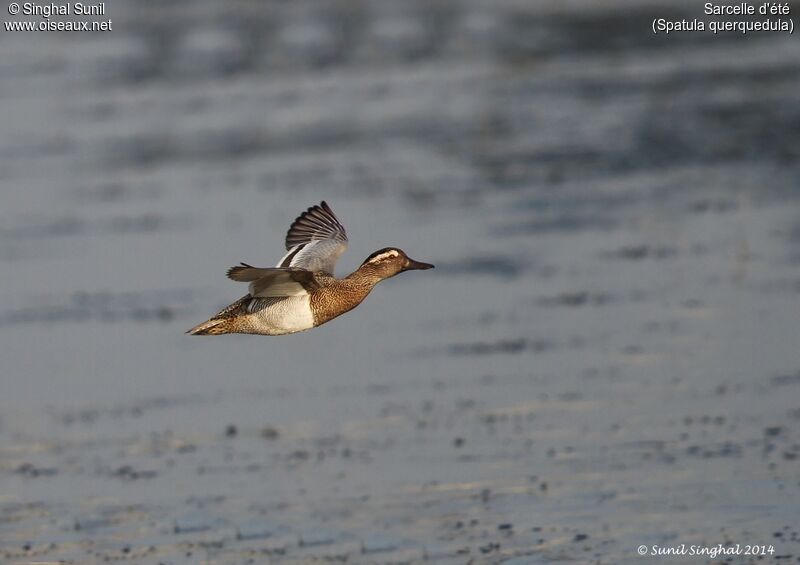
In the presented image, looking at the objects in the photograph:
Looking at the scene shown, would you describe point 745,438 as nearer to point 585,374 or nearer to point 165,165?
point 585,374

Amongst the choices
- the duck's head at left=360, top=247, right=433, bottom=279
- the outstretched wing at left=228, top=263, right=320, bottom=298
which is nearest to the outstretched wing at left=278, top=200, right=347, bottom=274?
the duck's head at left=360, top=247, right=433, bottom=279

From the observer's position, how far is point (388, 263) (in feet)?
29.9

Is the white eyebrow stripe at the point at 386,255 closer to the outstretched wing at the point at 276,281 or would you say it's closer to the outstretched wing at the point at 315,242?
the outstretched wing at the point at 315,242

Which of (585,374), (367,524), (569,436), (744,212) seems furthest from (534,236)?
(367,524)

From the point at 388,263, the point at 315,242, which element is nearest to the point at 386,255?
the point at 388,263

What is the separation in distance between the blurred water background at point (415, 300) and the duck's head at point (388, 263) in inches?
129

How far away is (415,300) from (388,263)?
320 inches

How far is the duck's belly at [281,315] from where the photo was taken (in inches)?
339

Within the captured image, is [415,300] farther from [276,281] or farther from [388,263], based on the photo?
[276,281]

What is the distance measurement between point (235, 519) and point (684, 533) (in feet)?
10.6

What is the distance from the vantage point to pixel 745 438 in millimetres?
13422

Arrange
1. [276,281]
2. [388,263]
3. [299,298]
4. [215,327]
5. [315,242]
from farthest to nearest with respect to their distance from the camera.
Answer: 1. [315,242]
2. [388,263]
3. [215,327]
4. [299,298]
5. [276,281]

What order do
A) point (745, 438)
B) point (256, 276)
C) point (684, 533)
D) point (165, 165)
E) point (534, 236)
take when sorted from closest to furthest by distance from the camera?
point (256, 276) < point (684, 533) < point (745, 438) < point (534, 236) < point (165, 165)

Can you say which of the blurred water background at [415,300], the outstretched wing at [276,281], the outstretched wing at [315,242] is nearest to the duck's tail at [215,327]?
the outstretched wing at [276,281]
